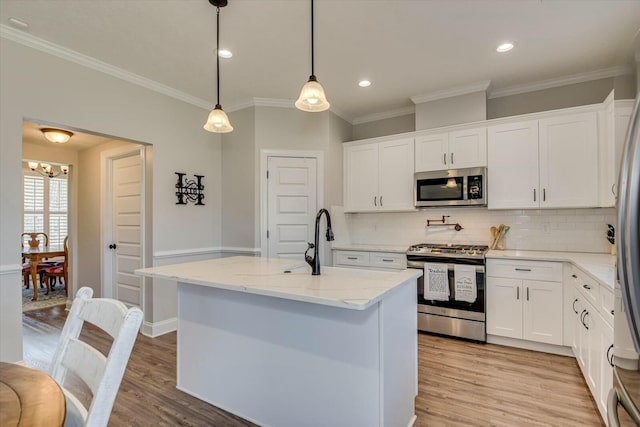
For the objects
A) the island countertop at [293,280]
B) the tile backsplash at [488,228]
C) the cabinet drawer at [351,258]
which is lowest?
the cabinet drawer at [351,258]

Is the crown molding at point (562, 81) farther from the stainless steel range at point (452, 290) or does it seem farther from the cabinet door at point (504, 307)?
the cabinet door at point (504, 307)

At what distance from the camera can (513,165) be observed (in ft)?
11.1

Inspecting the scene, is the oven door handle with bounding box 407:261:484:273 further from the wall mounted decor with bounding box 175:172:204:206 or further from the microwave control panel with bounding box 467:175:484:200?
the wall mounted decor with bounding box 175:172:204:206

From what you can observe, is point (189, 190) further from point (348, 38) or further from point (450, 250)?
point (450, 250)

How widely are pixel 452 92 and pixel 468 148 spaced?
70cm

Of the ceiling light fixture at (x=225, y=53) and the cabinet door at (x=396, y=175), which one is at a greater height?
the ceiling light fixture at (x=225, y=53)

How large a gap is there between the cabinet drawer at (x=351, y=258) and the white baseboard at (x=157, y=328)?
2.07 meters

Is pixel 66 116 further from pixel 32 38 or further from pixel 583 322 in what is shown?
pixel 583 322

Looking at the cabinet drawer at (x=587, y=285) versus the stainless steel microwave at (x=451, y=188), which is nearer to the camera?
the cabinet drawer at (x=587, y=285)

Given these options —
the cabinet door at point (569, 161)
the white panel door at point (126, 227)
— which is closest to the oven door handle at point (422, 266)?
the cabinet door at point (569, 161)

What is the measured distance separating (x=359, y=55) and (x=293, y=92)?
3.51 ft

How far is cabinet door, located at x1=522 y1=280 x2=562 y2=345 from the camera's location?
9.62ft

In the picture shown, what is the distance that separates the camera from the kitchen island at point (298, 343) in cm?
161

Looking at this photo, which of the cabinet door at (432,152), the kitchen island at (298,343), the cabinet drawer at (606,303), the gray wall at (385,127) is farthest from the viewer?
the gray wall at (385,127)
